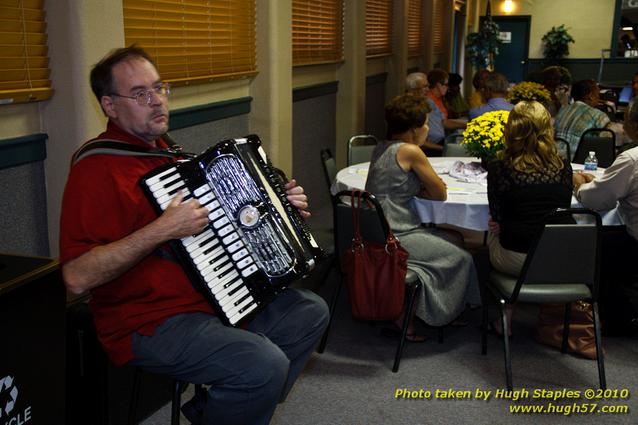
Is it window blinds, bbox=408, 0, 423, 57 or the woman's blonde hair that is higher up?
window blinds, bbox=408, 0, 423, 57

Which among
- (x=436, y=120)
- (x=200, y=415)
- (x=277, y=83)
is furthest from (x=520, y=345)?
(x=436, y=120)

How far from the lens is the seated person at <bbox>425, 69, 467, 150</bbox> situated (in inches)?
250

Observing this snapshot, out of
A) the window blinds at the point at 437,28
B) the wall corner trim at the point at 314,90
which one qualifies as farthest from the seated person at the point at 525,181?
the window blinds at the point at 437,28

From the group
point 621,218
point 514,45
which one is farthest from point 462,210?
point 514,45

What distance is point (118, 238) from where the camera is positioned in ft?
7.01

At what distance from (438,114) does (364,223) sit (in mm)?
3400

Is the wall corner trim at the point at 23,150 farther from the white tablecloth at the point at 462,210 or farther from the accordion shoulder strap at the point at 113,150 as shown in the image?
the white tablecloth at the point at 462,210

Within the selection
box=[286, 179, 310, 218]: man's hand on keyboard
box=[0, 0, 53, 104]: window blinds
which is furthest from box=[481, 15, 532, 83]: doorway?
box=[286, 179, 310, 218]: man's hand on keyboard

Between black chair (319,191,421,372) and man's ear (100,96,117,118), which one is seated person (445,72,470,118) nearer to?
black chair (319,191,421,372)

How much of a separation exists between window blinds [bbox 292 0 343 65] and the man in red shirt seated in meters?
3.57

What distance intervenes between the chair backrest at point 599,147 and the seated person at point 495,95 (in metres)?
0.91

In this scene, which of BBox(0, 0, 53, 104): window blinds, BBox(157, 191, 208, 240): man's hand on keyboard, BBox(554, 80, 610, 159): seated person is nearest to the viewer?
BBox(157, 191, 208, 240): man's hand on keyboard

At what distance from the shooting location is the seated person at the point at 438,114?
6348 millimetres

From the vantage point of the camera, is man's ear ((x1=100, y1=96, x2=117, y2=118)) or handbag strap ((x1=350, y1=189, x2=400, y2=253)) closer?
man's ear ((x1=100, y1=96, x2=117, y2=118))
